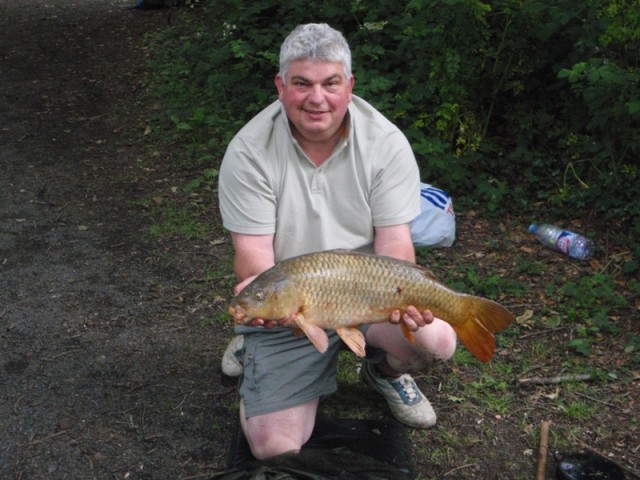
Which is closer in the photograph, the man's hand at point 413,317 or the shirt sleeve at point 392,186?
the man's hand at point 413,317

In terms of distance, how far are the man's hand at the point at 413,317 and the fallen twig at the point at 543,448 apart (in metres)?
0.86

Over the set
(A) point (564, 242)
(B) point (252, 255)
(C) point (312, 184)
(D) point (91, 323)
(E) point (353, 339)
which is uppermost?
(C) point (312, 184)

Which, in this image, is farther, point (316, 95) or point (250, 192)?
point (250, 192)

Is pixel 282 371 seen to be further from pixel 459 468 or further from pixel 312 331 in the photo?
pixel 459 468

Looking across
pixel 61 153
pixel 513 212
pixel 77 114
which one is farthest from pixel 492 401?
pixel 77 114

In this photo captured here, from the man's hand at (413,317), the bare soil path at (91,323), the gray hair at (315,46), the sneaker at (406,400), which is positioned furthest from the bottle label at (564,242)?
the gray hair at (315,46)

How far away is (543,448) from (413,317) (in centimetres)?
95

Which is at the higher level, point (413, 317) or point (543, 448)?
point (413, 317)

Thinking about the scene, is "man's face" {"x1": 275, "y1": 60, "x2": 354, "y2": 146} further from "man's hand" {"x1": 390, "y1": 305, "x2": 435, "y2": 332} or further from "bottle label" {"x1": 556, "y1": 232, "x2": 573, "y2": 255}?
"bottle label" {"x1": 556, "y1": 232, "x2": 573, "y2": 255}

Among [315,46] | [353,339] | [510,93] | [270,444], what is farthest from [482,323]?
[510,93]

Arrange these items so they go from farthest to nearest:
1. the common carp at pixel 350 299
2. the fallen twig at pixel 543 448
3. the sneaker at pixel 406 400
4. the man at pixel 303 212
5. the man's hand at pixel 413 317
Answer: the sneaker at pixel 406 400
the fallen twig at pixel 543 448
the man at pixel 303 212
the man's hand at pixel 413 317
the common carp at pixel 350 299

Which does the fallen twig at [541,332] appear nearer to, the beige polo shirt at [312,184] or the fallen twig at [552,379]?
the fallen twig at [552,379]

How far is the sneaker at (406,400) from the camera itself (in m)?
3.39

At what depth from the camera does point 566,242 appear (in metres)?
4.79
